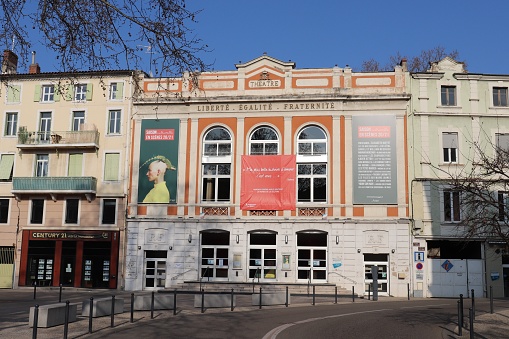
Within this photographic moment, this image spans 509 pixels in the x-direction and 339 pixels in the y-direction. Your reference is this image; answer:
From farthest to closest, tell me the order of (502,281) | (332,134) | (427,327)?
(332,134)
(502,281)
(427,327)

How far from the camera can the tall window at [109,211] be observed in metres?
34.9

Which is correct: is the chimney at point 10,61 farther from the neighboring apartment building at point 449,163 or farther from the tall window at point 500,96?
the tall window at point 500,96

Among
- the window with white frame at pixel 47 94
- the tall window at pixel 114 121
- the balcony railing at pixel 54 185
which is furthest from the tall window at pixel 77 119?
the balcony railing at pixel 54 185

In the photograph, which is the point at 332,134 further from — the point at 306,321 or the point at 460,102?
the point at 306,321

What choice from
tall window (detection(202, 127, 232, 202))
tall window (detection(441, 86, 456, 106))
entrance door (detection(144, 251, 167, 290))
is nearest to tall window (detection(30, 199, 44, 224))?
entrance door (detection(144, 251, 167, 290))

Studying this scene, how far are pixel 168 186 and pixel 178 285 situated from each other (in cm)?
611

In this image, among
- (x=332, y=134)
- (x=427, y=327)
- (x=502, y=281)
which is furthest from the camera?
(x=332, y=134)

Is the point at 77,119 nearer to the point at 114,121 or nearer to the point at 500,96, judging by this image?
the point at 114,121

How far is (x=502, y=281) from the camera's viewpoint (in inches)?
1247

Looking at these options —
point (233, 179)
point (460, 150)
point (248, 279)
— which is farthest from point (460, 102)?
point (248, 279)

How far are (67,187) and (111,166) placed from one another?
2995 mm

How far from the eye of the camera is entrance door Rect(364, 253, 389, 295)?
1266 inches

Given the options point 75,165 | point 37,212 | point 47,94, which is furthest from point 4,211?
point 47,94

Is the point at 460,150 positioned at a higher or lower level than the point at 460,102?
lower
